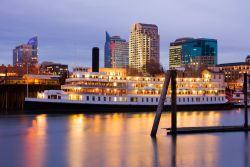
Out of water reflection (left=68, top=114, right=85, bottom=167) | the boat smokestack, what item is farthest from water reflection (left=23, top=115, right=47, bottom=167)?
the boat smokestack

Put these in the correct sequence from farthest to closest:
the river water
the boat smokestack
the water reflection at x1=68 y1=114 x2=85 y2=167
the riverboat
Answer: the boat smokestack, the riverboat, the water reflection at x1=68 y1=114 x2=85 y2=167, the river water

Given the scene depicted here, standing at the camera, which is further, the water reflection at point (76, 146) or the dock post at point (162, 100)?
the dock post at point (162, 100)

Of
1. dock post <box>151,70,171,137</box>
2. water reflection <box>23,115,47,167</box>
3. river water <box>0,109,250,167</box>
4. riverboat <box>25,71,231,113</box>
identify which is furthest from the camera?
riverboat <box>25,71,231,113</box>

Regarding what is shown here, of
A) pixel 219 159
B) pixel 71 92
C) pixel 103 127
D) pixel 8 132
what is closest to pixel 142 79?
pixel 71 92

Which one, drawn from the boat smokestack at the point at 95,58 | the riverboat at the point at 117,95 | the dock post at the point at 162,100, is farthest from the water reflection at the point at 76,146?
the boat smokestack at the point at 95,58

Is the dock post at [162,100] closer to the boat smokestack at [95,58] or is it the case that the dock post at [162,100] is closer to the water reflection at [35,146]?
the water reflection at [35,146]

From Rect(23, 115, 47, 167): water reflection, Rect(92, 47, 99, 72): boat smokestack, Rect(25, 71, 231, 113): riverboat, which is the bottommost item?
Rect(23, 115, 47, 167): water reflection

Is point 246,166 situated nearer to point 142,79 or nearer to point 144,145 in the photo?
point 144,145

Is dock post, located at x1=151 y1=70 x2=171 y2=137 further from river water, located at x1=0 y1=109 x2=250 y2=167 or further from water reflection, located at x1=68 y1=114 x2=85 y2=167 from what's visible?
water reflection, located at x1=68 y1=114 x2=85 y2=167

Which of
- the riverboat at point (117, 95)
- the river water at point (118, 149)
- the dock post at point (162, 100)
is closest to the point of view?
the river water at point (118, 149)

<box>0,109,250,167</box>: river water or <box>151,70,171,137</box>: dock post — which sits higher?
<box>151,70,171,137</box>: dock post

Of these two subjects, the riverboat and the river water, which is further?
the riverboat

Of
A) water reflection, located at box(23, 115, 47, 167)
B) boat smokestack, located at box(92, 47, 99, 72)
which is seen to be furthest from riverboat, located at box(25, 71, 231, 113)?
water reflection, located at box(23, 115, 47, 167)

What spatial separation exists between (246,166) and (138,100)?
203 feet
